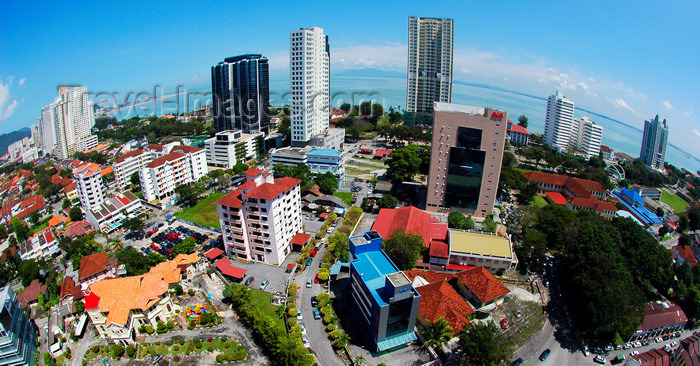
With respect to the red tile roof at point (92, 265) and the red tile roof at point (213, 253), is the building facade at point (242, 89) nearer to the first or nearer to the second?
the red tile roof at point (213, 253)

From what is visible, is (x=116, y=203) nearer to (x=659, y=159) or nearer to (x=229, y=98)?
(x=229, y=98)

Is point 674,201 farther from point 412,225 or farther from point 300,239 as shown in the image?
point 300,239

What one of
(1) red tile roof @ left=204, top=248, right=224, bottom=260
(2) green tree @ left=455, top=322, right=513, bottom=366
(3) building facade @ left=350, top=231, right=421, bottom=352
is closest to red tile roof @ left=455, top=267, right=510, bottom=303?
(2) green tree @ left=455, top=322, right=513, bottom=366

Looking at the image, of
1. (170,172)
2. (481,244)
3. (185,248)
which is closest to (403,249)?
(481,244)

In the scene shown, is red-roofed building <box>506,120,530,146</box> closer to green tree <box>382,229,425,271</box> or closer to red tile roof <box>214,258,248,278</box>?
green tree <box>382,229,425,271</box>

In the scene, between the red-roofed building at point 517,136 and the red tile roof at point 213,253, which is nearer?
the red tile roof at point 213,253

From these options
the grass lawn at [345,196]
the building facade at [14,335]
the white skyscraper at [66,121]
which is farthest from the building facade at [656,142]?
the white skyscraper at [66,121]
